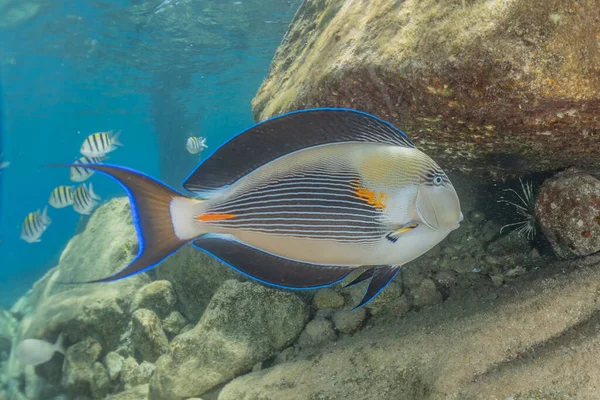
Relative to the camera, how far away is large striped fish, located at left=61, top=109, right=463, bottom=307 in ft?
4.45

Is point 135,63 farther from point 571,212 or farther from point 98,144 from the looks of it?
point 571,212

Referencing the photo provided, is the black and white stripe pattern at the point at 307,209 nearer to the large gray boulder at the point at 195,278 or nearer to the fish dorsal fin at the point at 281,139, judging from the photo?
the fish dorsal fin at the point at 281,139

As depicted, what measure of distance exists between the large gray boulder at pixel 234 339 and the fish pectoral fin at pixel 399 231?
2291mm

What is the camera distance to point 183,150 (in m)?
22.9

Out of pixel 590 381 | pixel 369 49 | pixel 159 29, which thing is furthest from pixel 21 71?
pixel 590 381

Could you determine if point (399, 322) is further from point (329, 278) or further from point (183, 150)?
point (183, 150)

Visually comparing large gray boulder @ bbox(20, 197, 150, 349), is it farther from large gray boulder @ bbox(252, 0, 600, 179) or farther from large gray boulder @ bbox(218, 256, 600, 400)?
large gray boulder @ bbox(252, 0, 600, 179)

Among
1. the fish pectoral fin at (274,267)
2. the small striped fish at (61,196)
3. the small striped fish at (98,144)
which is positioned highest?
the small striped fish at (98,144)

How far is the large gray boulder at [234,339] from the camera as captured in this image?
11.1ft

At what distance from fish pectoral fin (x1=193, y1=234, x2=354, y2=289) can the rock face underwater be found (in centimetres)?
105

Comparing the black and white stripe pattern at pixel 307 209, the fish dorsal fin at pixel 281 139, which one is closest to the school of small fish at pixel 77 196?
the fish dorsal fin at pixel 281 139

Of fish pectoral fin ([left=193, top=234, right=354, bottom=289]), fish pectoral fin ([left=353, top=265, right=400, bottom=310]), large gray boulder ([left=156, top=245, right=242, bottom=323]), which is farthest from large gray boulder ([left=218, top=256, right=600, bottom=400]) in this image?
large gray boulder ([left=156, top=245, right=242, bottom=323])

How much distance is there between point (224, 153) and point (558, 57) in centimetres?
159

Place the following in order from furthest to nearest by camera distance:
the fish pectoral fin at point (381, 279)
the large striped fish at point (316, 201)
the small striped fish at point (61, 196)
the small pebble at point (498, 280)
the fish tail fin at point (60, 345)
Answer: the small striped fish at point (61, 196) < the fish tail fin at point (60, 345) < the small pebble at point (498, 280) < the fish pectoral fin at point (381, 279) < the large striped fish at point (316, 201)
